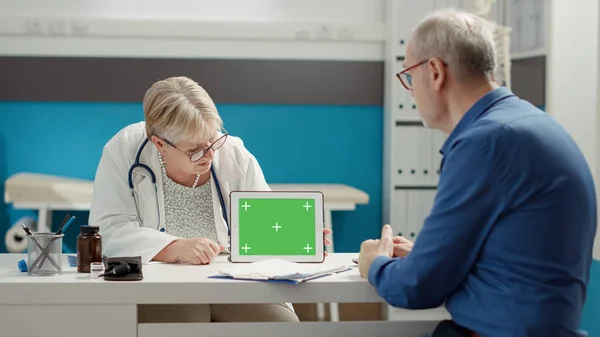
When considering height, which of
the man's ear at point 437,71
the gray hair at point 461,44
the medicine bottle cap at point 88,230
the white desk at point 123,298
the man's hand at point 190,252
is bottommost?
the white desk at point 123,298

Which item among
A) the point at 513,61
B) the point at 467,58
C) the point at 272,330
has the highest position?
the point at 513,61

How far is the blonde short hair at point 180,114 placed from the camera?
7.15 ft

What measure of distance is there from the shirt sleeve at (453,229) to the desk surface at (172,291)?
0.19 meters

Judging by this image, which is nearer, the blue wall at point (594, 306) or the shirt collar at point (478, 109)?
the shirt collar at point (478, 109)

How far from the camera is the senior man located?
1.47 meters

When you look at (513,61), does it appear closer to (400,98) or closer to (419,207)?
(400,98)

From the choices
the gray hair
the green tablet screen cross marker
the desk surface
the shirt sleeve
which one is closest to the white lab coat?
the green tablet screen cross marker

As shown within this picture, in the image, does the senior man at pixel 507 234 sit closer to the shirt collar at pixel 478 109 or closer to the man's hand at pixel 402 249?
the shirt collar at pixel 478 109

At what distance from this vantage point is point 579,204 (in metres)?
1.49

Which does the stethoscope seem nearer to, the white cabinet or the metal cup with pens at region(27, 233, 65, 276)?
the metal cup with pens at region(27, 233, 65, 276)

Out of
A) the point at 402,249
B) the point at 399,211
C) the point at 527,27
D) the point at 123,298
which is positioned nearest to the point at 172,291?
the point at 123,298

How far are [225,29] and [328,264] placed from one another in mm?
2364

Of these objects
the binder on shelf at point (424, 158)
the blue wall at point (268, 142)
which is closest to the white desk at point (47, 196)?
the blue wall at point (268, 142)

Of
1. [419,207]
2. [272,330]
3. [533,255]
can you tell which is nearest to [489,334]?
[533,255]
